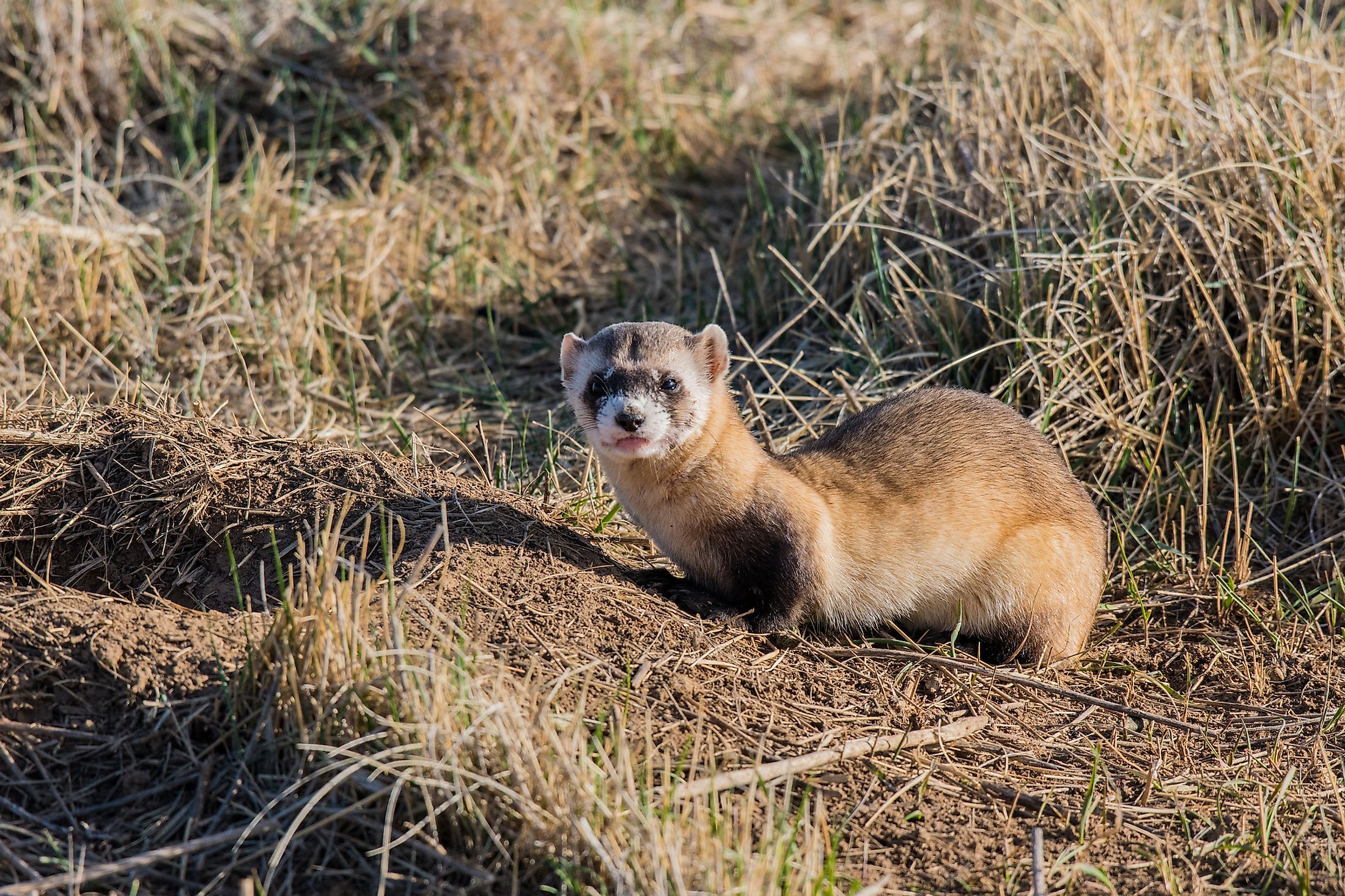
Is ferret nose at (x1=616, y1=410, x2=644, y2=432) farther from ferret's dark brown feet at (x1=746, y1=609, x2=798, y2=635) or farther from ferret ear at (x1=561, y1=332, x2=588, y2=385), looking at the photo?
ferret's dark brown feet at (x1=746, y1=609, x2=798, y2=635)

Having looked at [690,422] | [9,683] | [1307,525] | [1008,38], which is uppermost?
[1008,38]

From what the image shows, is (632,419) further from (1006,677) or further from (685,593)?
(1006,677)

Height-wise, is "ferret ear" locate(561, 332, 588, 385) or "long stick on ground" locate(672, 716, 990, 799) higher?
"ferret ear" locate(561, 332, 588, 385)

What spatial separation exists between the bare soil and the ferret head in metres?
0.45

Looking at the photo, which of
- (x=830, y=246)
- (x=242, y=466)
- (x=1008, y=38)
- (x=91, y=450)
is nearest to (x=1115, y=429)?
(x=830, y=246)

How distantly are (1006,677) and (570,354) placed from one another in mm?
1822

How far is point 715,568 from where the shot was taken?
14.3ft

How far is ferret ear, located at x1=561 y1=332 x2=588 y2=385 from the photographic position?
4.52m

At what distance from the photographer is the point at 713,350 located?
4496 millimetres

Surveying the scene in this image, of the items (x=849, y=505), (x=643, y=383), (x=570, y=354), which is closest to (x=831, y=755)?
(x=849, y=505)

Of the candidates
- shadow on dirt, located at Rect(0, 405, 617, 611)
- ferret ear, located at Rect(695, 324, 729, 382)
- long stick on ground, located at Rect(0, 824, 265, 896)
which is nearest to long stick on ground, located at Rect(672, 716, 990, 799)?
long stick on ground, located at Rect(0, 824, 265, 896)

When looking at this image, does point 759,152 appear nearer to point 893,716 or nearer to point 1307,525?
point 1307,525

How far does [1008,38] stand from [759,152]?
1.62 metres

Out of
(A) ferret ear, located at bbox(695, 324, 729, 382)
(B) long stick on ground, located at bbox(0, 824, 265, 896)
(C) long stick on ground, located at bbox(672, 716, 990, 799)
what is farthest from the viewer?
(A) ferret ear, located at bbox(695, 324, 729, 382)
